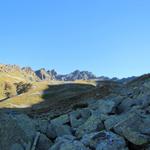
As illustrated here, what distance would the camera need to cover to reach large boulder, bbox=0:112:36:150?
2398 centimetres

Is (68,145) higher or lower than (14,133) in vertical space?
lower

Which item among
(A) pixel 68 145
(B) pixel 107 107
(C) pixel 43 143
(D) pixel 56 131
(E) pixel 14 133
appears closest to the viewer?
(A) pixel 68 145

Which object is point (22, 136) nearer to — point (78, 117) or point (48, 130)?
point (48, 130)

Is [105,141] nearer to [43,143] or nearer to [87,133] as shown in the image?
[87,133]

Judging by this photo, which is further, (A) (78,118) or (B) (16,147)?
(A) (78,118)

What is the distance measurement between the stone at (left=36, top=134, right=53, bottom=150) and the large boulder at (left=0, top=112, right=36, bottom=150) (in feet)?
1.59

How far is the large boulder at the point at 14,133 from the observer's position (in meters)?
24.0

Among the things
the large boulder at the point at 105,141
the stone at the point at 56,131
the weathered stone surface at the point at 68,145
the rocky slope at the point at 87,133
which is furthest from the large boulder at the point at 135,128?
the stone at the point at 56,131

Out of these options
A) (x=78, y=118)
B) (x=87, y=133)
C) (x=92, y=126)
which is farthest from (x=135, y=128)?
(x=78, y=118)

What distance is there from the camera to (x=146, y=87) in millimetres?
40375

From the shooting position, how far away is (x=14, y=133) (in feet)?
80.1

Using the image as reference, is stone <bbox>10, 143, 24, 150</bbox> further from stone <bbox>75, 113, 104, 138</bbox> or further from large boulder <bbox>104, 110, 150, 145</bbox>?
large boulder <bbox>104, 110, 150, 145</bbox>

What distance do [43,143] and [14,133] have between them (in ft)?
5.93

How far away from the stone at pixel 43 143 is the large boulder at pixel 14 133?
485mm
